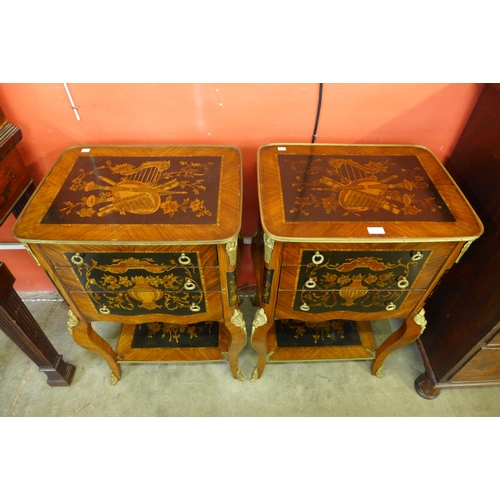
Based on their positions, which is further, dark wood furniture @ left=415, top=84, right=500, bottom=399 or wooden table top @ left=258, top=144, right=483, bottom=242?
dark wood furniture @ left=415, top=84, right=500, bottom=399

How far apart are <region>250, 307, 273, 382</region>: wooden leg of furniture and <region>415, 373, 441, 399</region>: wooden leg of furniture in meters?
0.71

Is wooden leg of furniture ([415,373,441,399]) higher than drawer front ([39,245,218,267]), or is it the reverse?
drawer front ([39,245,218,267])

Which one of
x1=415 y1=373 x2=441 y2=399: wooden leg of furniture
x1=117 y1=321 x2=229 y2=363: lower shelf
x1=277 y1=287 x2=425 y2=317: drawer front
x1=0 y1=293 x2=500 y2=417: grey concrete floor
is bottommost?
x1=0 y1=293 x2=500 y2=417: grey concrete floor

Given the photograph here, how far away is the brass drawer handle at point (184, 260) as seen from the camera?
1.04m

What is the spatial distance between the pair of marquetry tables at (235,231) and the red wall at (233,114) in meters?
0.10

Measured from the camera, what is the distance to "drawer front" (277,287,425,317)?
1.19 meters

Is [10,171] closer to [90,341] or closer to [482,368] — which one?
[90,341]

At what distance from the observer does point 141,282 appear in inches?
44.3

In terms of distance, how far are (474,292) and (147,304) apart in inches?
46.8

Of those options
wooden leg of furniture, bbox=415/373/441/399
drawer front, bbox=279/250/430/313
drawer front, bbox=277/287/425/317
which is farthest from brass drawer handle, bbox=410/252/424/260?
wooden leg of furniture, bbox=415/373/441/399

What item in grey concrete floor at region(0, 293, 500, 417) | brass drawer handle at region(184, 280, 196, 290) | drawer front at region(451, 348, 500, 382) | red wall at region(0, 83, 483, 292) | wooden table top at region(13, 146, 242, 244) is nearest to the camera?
wooden table top at region(13, 146, 242, 244)

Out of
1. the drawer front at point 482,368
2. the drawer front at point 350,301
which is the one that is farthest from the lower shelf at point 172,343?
the drawer front at point 482,368

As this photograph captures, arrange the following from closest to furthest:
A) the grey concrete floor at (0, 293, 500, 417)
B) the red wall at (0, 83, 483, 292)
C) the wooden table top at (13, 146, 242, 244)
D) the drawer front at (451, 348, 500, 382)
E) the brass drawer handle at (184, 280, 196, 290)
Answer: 1. the wooden table top at (13, 146, 242, 244)
2. the brass drawer handle at (184, 280, 196, 290)
3. the red wall at (0, 83, 483, 292)
4. the drawer front at (451, 348, 500, 382)
5. the grey concrete floor at (0, 293, 500, 417)

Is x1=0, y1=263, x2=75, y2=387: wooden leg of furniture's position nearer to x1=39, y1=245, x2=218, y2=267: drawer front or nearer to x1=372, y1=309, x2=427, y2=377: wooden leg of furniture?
x1=39, y1=245, x2=218, y2=267: drawer front
